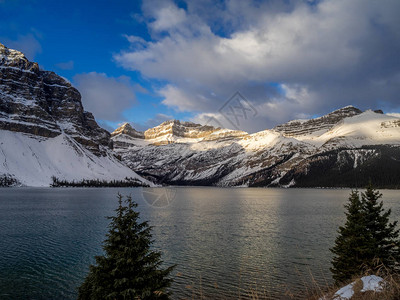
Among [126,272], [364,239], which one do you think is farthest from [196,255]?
[126,272]

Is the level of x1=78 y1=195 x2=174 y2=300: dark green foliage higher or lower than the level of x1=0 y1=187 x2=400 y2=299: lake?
higher

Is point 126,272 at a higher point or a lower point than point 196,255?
higher

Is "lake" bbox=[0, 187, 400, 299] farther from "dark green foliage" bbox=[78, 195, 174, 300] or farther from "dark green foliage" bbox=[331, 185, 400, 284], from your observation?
"dark green foliage" bbox=[331, 185, 400, 284]

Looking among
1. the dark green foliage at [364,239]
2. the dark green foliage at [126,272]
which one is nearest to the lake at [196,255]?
the dark green foliage at [126,272]

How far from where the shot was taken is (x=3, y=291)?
83.0 ft

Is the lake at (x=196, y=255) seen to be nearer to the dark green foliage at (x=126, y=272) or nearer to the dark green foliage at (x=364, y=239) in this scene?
the dark green foliage at (x=126, y=272)

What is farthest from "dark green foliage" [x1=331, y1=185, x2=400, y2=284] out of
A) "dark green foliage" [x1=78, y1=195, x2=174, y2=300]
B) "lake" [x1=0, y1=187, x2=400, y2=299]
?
"dark green foliage" [x1=78, y1=195, x2=174, y2=300]

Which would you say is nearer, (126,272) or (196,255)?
(126,272)

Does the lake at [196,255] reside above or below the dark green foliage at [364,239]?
below

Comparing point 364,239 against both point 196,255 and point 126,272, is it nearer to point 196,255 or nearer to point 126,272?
point 126,272

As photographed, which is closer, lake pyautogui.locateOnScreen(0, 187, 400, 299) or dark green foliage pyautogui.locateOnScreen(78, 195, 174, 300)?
dark green foliage pyautogui.locateOnScreen(78, 195, 174, 300)

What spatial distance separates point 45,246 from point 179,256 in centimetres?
1973

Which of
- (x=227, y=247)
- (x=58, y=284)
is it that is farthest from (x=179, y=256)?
(x=58, y=284)

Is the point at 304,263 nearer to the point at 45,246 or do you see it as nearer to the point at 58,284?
the point at 58,284
